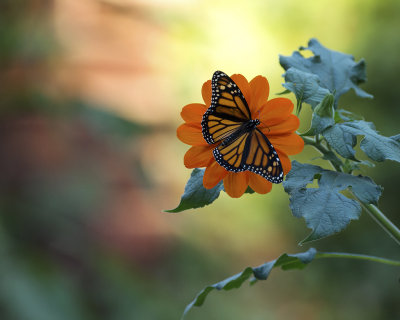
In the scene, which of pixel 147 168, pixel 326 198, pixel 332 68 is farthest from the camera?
pixel 147 168

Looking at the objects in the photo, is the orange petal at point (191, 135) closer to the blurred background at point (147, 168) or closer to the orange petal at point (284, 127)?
the orange petal at point (284, 127)

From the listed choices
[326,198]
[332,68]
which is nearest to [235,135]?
[326,198]

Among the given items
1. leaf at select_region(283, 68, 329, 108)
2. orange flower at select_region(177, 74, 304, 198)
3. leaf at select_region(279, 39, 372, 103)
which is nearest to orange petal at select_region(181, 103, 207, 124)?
orange flower at select_region(177, 74, 304, 198)

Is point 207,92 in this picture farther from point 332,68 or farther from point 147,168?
point 147,168

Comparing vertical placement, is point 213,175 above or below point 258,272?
above

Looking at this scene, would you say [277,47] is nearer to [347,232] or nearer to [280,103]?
[347,232]

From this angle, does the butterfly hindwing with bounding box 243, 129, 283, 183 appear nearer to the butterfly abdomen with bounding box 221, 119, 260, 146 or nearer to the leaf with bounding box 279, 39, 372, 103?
the butterfly abdomen with bounding box 221, 119, 260, 146

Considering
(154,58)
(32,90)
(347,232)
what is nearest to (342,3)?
(347,232)
